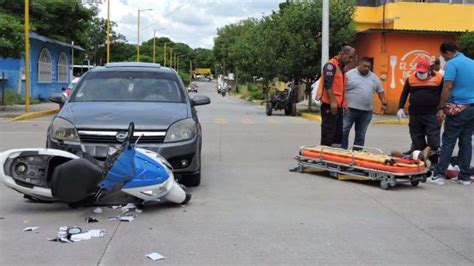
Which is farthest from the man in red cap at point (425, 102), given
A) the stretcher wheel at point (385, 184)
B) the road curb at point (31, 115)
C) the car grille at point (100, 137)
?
Answer: the road curb at point (31, 115)

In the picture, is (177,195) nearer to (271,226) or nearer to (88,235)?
(271,226)

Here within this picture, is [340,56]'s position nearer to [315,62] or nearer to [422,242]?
[422,242]

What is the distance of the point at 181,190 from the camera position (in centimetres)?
688

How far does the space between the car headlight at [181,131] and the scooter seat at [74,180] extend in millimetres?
1271

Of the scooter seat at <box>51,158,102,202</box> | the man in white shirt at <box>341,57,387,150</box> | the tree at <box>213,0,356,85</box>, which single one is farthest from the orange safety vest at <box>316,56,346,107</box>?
the tree at <box>213,0,356,85</box>

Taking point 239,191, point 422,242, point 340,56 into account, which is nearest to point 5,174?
point 239,191

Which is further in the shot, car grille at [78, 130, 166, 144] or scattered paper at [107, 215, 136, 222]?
car grille at [78, 130, 166, 144]

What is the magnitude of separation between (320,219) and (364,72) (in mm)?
4407

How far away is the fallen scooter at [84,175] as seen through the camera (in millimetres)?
6309

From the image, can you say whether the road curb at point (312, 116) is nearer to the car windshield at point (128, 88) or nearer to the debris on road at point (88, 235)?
the car windshield at point (128, 88)

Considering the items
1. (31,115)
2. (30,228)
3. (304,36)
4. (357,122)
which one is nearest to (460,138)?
(357,122)

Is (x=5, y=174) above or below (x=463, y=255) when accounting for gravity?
above

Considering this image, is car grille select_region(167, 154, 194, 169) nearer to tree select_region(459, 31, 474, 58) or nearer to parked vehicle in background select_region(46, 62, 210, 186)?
parked vehicle in background select_region(46, 62, 210, 186)

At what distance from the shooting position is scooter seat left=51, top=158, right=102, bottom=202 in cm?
628
